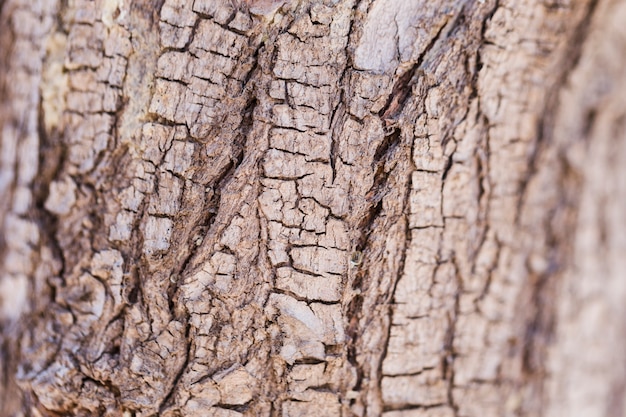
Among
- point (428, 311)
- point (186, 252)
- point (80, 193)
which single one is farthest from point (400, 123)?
point (80, 193)

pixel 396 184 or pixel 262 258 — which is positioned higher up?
pixel 396 184

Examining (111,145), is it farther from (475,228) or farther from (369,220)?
(475,228)

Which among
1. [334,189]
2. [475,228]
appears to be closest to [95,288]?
[334,189]

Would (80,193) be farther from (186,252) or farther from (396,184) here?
(396,184)

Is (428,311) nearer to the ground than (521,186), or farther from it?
nearer to the ground

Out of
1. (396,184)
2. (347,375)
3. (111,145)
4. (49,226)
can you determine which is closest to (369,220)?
(396,184)

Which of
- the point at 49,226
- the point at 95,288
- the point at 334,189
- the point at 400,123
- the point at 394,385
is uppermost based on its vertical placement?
the point at 400,123
